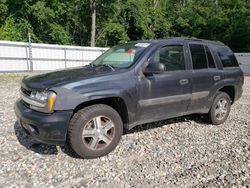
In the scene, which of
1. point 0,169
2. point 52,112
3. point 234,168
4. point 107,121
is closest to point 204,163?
point 234,168

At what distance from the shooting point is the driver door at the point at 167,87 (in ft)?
13.4

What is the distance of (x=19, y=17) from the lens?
848 inches

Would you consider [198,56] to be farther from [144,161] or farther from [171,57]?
[144,161]

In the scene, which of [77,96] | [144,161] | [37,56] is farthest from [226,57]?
[37,56]

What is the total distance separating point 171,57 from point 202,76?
2.61ft

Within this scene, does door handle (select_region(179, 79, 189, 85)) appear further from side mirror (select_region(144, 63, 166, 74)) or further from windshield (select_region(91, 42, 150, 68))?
windshield (select_region(91, 42, 150, 68))

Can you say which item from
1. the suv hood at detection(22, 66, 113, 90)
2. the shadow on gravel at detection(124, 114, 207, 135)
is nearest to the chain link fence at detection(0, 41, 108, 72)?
the suv hood at detection(22, 66, 113, 90)

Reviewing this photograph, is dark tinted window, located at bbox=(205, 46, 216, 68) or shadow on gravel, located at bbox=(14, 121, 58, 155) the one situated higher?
dark tinted window, located at bbox=(205, 46, 216, 68)

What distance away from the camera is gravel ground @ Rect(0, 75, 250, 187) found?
3.20m

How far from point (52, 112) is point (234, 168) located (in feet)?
8.74

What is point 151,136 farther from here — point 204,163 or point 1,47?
point 1,47

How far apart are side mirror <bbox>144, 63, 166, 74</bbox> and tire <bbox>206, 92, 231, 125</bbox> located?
1.91 metres

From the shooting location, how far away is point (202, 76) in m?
4.84

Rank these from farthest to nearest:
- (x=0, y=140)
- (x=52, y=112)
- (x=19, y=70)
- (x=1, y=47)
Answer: (x=19, y=70) < (x=1, y=47) < (x=0, y=140) < (x=52, y=112)
